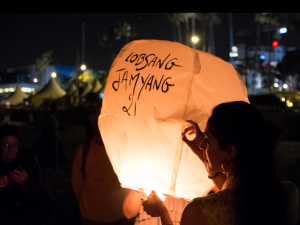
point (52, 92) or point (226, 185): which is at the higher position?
point (226, 185)

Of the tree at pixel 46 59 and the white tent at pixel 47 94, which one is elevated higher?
the tree at pixel 46 59

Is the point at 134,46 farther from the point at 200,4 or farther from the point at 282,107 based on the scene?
the point at 282,107

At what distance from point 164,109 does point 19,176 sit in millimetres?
1638

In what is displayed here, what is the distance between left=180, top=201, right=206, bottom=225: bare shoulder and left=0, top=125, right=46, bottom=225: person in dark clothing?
5.52 ft

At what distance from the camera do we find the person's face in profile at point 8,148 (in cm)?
267

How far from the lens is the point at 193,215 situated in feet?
4.22

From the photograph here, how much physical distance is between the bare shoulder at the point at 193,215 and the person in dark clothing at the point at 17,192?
1.68m

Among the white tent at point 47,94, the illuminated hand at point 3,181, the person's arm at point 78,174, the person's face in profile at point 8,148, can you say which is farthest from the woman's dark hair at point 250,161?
the white tent at point 47,94

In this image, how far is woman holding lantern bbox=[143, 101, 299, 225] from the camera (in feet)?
4.30

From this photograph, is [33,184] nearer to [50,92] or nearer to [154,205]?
[154,205]

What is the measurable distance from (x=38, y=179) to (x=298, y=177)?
20.3 feet

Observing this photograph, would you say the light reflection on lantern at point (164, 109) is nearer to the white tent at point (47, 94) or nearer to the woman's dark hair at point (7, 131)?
the woman's dark hair at point (7, 131)

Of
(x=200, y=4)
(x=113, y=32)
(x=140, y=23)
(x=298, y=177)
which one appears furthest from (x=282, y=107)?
(x=113, y=32)

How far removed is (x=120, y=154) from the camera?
1597mm
